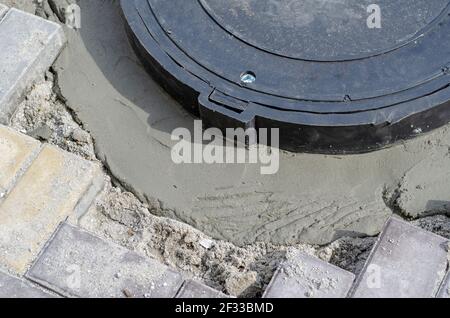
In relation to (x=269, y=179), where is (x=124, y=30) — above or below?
above

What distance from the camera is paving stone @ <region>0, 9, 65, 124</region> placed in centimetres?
377

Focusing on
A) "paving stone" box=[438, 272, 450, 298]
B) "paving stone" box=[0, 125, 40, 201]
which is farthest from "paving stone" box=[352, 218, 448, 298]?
"paving stone" box=[0, 125, 40, 201]

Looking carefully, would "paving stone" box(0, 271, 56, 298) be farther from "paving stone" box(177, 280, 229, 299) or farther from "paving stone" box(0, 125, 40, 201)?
"paving stone" box(177, 280, 229, 299)

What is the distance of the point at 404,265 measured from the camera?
3.15 m

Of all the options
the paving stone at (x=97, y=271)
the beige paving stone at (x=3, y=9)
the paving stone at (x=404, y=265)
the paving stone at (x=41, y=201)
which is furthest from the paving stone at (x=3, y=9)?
the paving stone at (x=404, y=265)

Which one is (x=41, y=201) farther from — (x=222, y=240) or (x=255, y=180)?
(x=255, y=180)

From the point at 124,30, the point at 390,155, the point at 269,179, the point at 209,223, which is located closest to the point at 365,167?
the point at 390,155

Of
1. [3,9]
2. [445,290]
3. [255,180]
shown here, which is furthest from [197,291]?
[3,9]

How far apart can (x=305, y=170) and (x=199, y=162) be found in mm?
471

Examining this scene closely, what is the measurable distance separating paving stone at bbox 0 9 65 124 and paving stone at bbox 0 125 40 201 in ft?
0.65

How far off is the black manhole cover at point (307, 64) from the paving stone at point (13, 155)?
67 centimetres

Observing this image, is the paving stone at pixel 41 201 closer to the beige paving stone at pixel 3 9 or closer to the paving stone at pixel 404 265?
the beige paving stone at pixel 3 9
